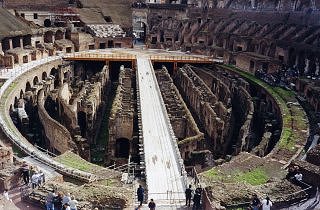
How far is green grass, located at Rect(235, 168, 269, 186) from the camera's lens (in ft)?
62.6

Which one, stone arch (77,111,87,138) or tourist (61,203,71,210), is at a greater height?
tourist (61,203,71,210)

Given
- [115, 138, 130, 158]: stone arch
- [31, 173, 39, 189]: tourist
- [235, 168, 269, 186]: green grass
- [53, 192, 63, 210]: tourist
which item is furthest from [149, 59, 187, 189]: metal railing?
[31, 173, 39, 189]: tourist

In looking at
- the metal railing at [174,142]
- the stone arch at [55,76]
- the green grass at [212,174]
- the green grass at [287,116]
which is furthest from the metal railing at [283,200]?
the stone arch at [55,76]

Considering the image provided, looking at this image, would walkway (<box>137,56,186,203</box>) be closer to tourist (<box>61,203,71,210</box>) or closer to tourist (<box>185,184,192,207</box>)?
tourist (<box>185,184,192,207</box>)

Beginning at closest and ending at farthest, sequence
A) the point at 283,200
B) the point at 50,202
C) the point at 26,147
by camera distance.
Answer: the point at 50,202 → the point at 283,200 → the point at 26,147

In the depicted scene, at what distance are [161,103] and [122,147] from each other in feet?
20.5

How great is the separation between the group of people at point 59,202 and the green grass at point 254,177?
8713 millimetres

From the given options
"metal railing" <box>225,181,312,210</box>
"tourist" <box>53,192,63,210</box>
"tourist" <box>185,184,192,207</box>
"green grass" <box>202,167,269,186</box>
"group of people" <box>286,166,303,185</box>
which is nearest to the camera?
"tourist" <box>53,192,63,210</box>

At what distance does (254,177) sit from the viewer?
1961 centimetres

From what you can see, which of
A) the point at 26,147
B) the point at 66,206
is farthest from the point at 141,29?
the point at 66,206

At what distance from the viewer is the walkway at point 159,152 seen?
18.8 meters

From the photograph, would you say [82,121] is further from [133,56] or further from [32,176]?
[133,56]

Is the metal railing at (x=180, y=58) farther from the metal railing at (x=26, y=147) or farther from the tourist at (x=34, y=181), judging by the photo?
the tourist at (x=34, y=181)

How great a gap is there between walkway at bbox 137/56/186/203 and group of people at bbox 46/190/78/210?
15.2ft
